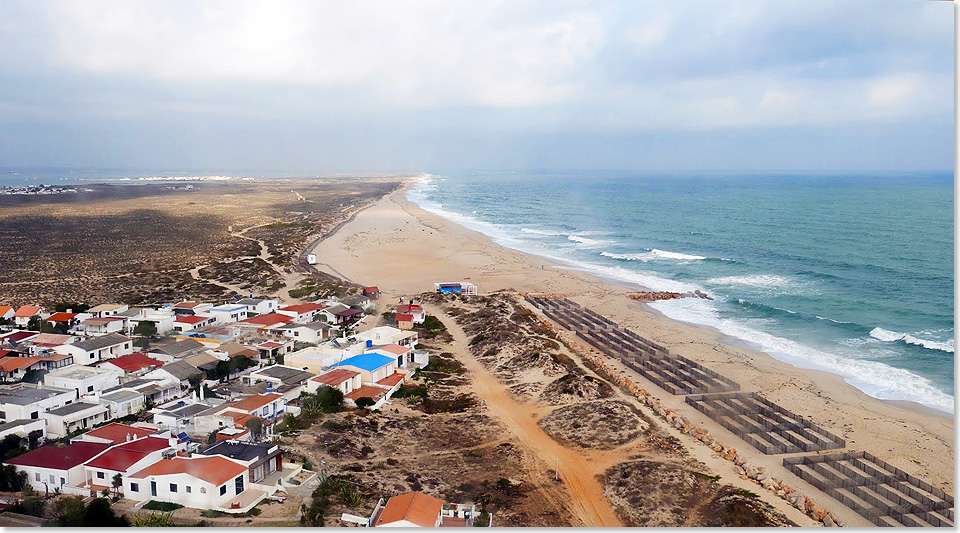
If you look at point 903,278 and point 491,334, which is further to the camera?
point 903,278

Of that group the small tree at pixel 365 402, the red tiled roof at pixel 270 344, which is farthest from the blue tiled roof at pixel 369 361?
the red tiled roof at pixel 270 344

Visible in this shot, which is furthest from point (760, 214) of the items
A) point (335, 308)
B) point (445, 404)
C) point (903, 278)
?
point (445, 404)

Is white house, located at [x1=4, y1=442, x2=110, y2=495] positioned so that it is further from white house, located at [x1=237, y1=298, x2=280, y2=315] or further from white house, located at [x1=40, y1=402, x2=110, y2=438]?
white house, located at [x1=237, y1=298, x2=280, y2=315]

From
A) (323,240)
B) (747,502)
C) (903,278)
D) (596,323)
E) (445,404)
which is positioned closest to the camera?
(747,502)

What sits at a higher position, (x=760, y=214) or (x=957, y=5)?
(x=957, y=5)

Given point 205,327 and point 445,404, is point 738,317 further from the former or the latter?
point 205,327

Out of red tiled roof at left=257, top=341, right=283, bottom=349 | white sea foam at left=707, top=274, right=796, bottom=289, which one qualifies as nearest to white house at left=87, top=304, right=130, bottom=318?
red tiled roof at left=257, top=341, right=283, bottom=349

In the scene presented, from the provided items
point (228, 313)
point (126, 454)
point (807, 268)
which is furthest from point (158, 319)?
point (807, 268)

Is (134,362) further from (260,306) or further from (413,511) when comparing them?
(413,511)
